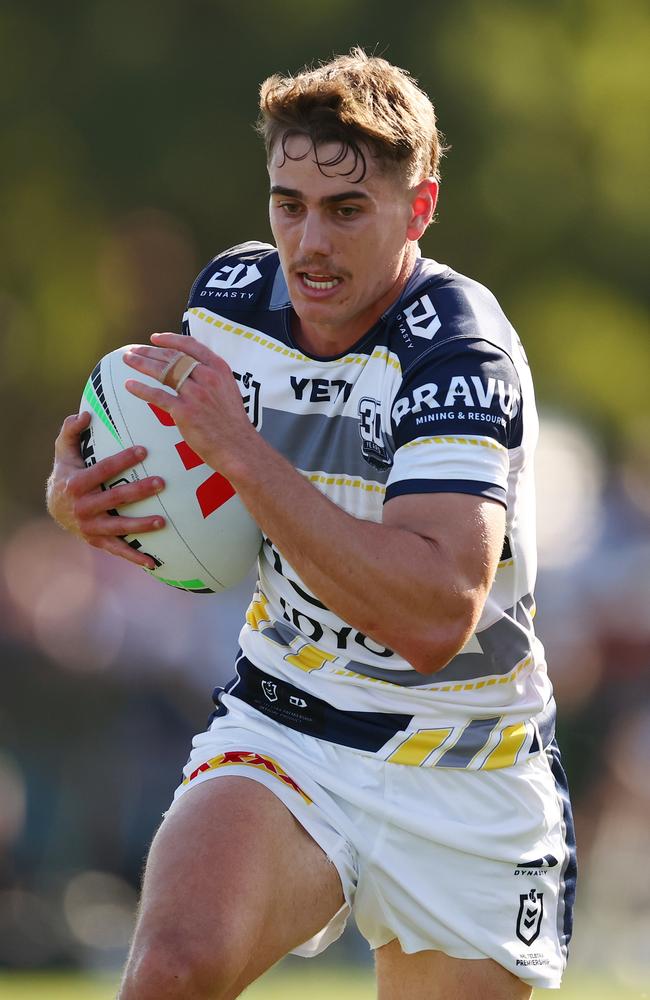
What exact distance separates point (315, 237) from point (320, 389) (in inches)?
17.1

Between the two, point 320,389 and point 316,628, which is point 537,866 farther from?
point 320,389

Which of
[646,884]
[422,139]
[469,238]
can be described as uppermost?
[469,238]

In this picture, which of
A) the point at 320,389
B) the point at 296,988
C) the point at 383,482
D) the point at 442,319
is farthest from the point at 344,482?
the point at 296,988

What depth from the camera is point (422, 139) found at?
13.2ft

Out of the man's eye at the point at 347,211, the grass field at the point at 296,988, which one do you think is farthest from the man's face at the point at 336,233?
the grass field at the point at 296,988

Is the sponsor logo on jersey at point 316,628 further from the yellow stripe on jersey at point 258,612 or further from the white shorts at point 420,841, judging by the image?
the white shorts at point 420,841

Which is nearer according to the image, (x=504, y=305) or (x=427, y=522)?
(x=427, y=522)

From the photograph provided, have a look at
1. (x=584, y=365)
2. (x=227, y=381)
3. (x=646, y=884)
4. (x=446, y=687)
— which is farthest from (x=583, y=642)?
(x=227, y=381)

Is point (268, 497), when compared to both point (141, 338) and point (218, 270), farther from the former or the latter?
point (141, 338)

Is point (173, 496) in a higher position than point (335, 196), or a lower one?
lower

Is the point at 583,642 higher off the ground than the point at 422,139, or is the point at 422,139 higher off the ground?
the point at 422,139

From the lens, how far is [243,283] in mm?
4391

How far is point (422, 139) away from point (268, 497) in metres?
1.14

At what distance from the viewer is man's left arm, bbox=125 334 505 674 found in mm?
3492
